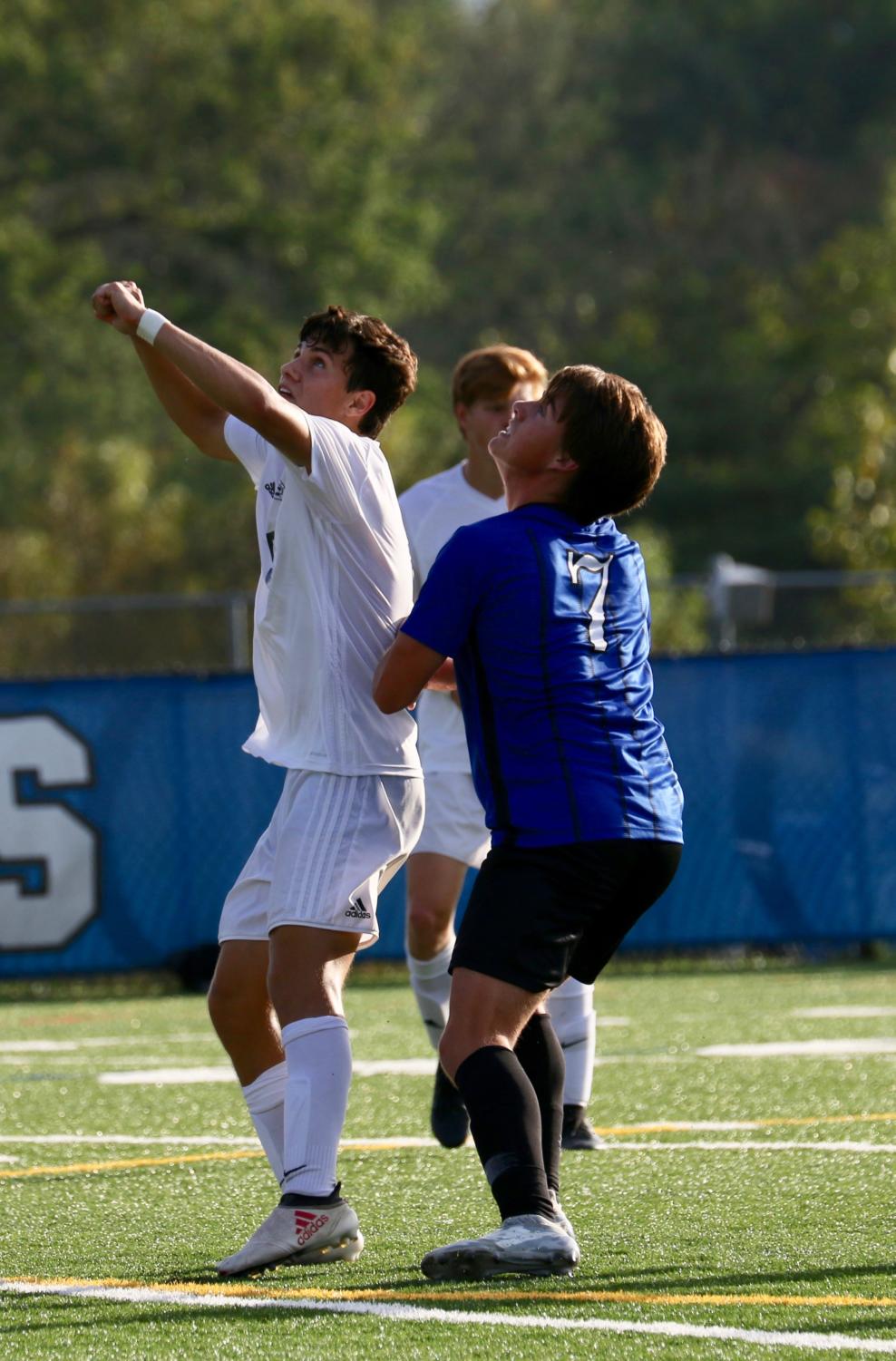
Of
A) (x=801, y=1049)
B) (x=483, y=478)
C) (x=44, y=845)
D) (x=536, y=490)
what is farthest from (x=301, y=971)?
(x=44, y=845)

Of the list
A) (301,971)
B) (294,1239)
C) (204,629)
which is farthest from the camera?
(204,629)

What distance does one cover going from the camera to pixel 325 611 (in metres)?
4.28

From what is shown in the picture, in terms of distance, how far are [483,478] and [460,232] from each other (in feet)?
135

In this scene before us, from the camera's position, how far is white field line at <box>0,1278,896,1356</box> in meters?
3.32

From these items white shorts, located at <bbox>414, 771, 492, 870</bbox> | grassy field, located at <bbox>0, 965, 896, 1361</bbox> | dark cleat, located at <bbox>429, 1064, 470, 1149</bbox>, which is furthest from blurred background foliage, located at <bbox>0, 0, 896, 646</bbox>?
dark cleat, located at <bbox>429, 1064, 470, 1149</bbox>

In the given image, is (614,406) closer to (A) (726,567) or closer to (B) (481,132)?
(A) (726,567)

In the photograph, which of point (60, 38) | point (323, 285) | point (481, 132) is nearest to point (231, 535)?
point (323, 285)

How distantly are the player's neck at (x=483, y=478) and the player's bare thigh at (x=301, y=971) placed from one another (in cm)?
256

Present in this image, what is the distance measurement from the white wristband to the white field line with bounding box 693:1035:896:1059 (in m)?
4.59

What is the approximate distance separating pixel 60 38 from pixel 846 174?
2419cm

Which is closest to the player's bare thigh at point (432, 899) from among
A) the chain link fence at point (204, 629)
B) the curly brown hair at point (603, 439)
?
the curly brown hair at point (603, 439)

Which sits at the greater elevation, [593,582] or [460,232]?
[460,232]

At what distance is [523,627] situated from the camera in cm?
399

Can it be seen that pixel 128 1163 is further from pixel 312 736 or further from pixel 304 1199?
pixel 312 736
